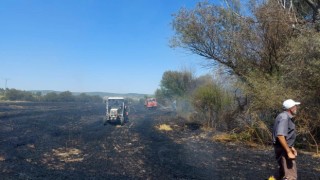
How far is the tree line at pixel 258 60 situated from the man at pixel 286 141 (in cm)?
714

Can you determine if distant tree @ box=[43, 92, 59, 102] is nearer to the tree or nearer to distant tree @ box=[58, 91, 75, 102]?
distant tree @ box=[58, 91, 75, 102]

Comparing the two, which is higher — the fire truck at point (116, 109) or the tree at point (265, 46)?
the tree at point (265, 46)

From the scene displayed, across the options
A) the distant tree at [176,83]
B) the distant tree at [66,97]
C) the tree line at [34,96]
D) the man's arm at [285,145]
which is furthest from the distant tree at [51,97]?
the man's arm at [285,145]

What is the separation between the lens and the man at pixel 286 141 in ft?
20.1

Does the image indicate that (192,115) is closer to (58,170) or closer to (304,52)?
(304,52)

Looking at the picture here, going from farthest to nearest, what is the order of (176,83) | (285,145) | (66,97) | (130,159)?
(66,97) < (176,83) < (130,159) < (285,145)

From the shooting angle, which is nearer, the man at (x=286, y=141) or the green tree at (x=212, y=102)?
the man at (x=286, y=141)

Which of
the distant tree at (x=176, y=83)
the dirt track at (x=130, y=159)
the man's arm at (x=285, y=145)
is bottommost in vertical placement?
the dirt track at (x=130, y=159)

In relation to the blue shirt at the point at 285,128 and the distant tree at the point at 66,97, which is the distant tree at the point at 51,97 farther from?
the blue shirt at the point at 285,128

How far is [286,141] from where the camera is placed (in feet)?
20.5

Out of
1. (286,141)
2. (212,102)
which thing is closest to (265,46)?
(212,102)

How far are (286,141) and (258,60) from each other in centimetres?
1357

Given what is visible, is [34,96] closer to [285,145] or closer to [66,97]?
[66,97]

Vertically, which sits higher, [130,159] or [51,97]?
[51,97]
